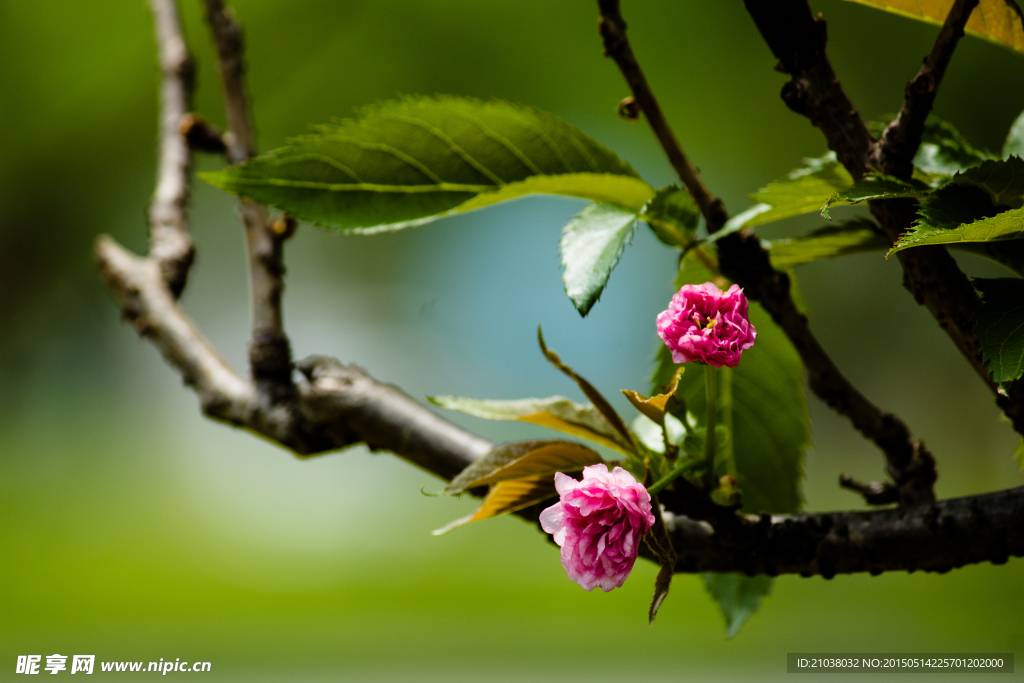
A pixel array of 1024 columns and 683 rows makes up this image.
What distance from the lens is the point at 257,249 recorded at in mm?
475

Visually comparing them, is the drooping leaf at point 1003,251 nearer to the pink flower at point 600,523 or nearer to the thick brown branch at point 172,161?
the pink flower at point 600,523

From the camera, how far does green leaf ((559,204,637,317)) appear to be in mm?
228

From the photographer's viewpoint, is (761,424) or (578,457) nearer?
(578,457)

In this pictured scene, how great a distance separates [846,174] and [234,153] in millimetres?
437

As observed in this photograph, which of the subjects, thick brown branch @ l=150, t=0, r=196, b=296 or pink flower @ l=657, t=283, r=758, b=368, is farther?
thick brown branch @ l=150, t=0, r=196, b=296

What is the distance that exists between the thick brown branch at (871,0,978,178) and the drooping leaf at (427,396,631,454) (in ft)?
0.42

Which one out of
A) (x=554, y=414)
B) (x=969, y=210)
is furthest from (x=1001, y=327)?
(x=554, y=414)

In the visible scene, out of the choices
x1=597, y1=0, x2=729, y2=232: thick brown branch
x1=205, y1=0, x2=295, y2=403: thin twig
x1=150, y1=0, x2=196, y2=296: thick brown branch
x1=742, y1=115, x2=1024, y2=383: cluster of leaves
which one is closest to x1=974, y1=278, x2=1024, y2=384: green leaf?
x1=742, y1=115, x2=1024, y2=383: cluster of leaves

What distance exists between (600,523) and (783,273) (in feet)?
0.53

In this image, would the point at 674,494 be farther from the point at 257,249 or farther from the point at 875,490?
the point at 257,249

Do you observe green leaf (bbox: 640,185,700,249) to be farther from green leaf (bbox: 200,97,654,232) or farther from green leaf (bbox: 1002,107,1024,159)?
green leaf (bbox: 1002,107,1024,159)

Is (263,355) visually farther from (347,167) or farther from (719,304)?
(719,304)

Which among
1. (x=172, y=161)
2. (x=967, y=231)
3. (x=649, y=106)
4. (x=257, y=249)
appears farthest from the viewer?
(x=172, y=161)

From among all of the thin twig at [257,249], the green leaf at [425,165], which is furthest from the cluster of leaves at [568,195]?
the thin twig at [257,249]
